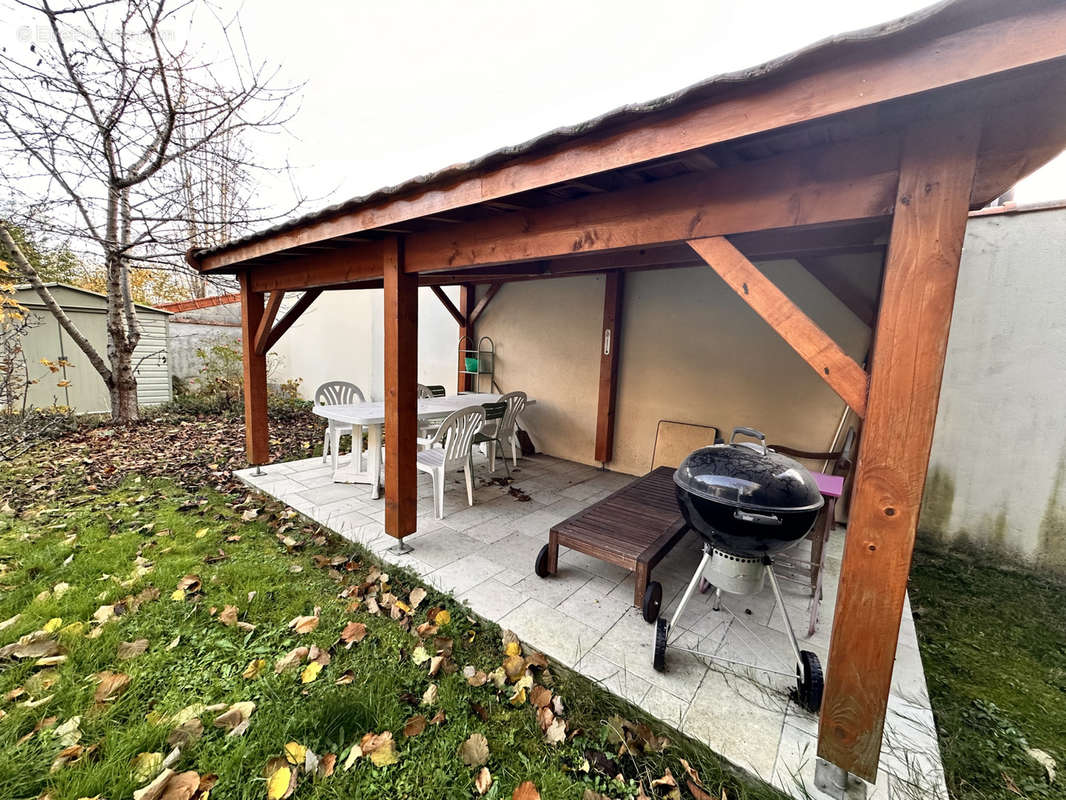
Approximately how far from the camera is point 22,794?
4.50ft

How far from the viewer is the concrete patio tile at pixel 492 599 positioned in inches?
93.7

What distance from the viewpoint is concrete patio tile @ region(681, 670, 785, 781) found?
5.17 feet

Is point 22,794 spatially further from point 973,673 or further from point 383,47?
point 383,47

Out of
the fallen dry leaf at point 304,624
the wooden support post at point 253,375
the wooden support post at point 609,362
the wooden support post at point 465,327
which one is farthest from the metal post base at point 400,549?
the wooden support post at point 465,327

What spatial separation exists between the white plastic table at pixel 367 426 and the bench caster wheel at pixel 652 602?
266 cm

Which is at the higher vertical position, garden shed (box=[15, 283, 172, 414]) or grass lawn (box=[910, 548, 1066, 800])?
garden shed (box=[15, 283, 172, 414])

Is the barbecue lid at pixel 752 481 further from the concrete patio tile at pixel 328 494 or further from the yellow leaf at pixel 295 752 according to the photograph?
the concrete patio tile at pixel 328 494

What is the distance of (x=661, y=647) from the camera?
1957 millimetres

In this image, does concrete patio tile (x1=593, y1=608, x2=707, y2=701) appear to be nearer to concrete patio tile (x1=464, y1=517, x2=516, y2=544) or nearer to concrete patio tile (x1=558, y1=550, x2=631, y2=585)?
concrete patio tile (x1=558, y1=550, x2=631, y2=585)

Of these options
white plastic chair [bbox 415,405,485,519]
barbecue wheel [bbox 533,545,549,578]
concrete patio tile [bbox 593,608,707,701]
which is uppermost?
white plastic chair [bbox 415,405,485,519]

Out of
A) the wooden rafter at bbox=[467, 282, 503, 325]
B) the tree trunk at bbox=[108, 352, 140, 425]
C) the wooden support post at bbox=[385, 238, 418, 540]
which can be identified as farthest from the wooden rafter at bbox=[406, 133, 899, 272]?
the tree trunk at bbox=[108, 352, 140, 425]

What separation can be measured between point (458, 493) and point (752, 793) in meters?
3.25

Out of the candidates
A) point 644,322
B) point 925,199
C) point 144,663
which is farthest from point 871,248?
point 144,663

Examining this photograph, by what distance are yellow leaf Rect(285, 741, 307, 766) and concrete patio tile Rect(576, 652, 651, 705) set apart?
115cm
